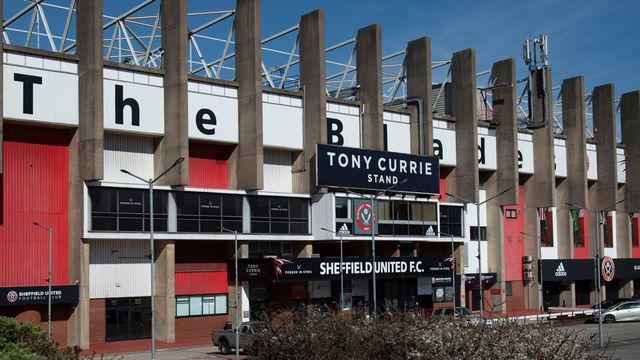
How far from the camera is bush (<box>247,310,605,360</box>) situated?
59.4 ft

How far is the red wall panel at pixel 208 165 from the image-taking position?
59.7 m

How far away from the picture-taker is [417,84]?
234 feet

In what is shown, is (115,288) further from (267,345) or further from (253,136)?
(267,345)

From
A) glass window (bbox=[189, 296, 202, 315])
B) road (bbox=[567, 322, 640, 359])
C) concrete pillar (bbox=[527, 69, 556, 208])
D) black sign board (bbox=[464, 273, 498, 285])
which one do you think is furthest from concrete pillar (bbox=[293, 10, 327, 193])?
concrete pillar (bbox=[527, 69, 556, 208])

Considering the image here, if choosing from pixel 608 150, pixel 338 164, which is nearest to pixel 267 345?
pixel 338 164

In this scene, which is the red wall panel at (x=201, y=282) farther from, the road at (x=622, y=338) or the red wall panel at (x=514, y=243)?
the red wall panel at (x=514, y=243)

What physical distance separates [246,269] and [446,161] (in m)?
23.4

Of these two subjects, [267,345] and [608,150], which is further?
[608,150]

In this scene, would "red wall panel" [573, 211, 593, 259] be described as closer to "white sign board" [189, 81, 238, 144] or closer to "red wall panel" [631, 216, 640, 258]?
"red wall panel" [631, 216, 640, 258]

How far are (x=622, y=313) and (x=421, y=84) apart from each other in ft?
81.5

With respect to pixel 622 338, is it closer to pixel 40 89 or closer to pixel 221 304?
pixel 221 304

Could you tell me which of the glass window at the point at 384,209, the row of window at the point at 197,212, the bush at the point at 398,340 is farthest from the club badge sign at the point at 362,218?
the bush at the point at 398,340

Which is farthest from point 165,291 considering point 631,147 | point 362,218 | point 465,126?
point 631,147

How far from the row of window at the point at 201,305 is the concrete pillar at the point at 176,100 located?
881 centimetres
